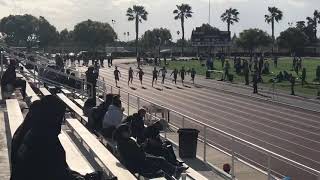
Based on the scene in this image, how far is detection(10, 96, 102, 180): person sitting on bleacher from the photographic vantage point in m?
5.25

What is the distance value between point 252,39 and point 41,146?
123469mm

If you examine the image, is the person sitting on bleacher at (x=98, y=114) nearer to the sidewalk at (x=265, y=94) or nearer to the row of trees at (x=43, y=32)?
the sidewalk at (x=265, y=94)

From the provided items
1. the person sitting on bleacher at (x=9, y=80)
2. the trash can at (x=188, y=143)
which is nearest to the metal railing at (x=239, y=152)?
the trash can at (x=188, y=143)

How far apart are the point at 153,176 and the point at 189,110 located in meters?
20.9

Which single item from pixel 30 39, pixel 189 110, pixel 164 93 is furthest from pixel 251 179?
pixel 30 39

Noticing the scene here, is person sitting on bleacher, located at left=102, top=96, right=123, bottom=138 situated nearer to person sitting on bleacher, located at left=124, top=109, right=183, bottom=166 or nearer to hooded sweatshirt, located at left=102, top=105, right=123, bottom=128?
hooded sweatshirt, located at left=102, top=105, right=123, bottom=128

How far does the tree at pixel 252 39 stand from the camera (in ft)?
416

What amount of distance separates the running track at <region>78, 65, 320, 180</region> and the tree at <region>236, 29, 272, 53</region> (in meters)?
85.4

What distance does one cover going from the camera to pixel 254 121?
85.0 feet

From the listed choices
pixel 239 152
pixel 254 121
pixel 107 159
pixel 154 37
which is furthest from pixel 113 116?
pixel 154 37

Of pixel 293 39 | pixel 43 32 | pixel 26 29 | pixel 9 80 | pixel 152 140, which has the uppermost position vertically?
pixel 26 29

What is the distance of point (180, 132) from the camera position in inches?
545

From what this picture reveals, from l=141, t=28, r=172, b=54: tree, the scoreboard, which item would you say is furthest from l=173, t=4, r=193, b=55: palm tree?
the scoreboard

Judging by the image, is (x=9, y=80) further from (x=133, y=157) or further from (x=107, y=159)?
(x=107, y=159)
